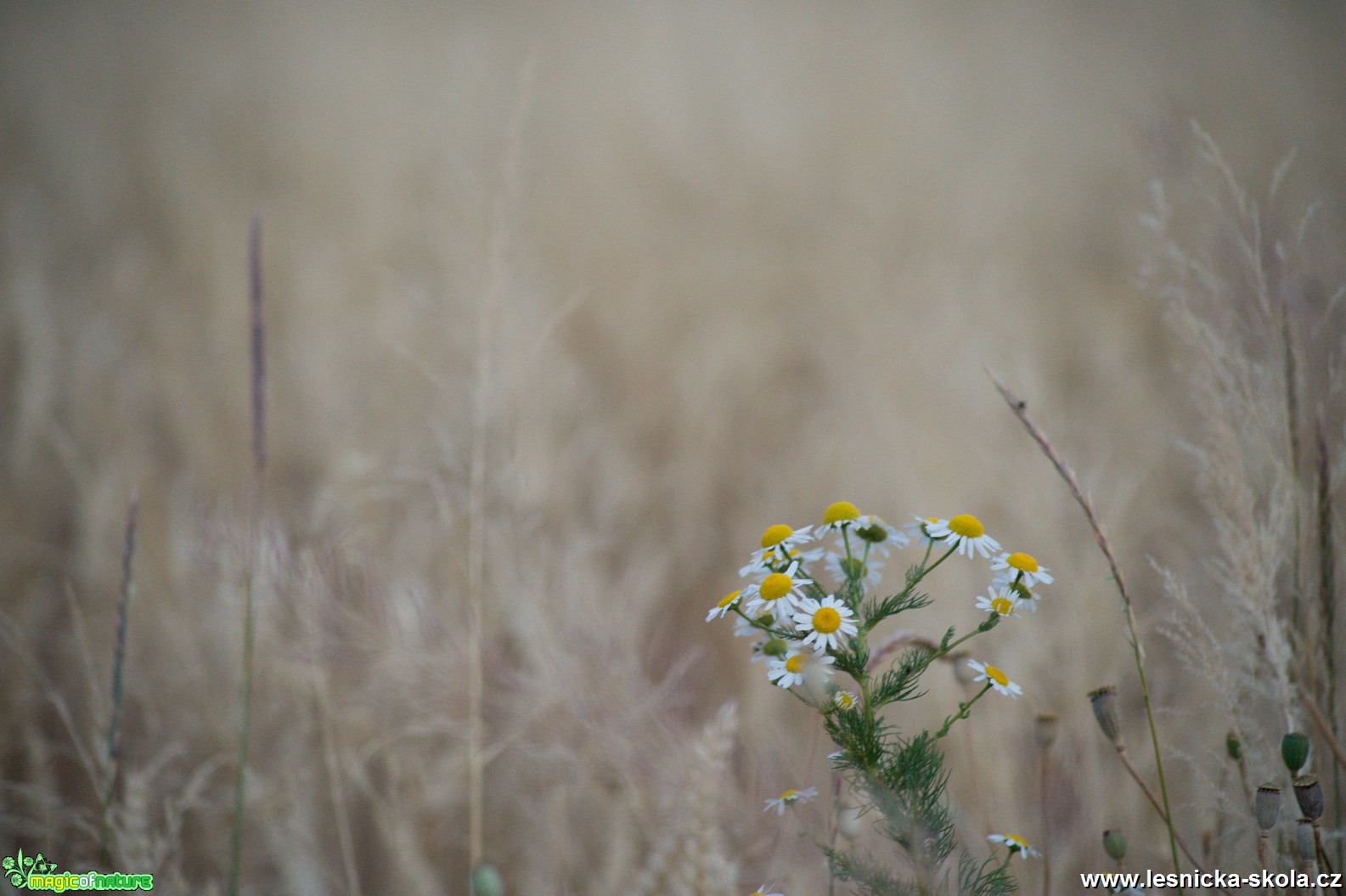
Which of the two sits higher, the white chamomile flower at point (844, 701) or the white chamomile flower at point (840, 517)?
the white chamomile flower at point (840, 517)

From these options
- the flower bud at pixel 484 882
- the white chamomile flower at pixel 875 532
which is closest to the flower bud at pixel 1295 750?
the white chamomile flower at pixel 875 532

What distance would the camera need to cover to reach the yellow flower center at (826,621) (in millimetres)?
411

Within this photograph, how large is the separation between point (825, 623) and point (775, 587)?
34 mm

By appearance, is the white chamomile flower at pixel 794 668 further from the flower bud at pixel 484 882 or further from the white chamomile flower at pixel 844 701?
the flower bud at pixel 484 882

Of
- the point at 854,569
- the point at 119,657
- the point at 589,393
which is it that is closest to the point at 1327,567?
the point at 854,569

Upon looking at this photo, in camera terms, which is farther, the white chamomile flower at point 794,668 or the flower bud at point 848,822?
the flower bud at point 848,822

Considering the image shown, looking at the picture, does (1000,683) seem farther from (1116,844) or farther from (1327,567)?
(1327,567)

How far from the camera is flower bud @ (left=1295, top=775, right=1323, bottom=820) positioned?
1.41 ft

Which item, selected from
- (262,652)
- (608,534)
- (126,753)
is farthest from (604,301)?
(126,753)

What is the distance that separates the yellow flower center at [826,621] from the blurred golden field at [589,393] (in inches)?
11.0

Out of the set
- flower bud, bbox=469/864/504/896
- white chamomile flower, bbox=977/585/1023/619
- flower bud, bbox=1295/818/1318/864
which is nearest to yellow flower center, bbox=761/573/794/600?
white chamomile flower, bbox=977/585/1023/619

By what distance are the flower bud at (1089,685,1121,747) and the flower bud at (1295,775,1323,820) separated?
0.09 m

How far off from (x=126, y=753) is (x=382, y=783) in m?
0.48

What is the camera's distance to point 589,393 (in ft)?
6.31
